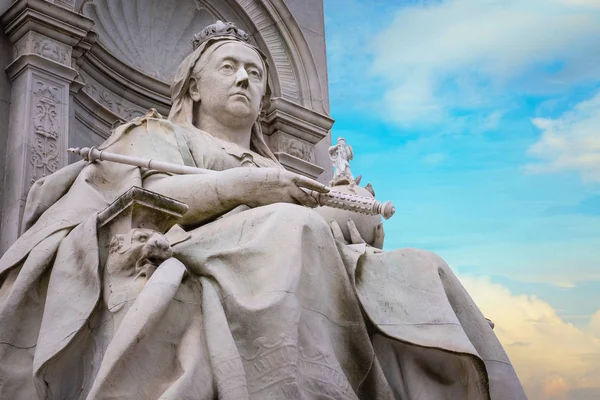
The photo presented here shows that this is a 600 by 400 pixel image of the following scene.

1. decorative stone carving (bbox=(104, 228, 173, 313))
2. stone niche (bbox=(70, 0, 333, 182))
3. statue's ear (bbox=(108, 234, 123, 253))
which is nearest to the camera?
decorative stone carving (bbox=(104, 228, 173, 313))

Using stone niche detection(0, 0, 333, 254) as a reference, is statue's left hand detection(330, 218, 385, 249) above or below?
below

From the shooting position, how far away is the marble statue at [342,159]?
24.0 ft

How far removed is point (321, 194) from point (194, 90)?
6.07ft

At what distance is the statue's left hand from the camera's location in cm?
671

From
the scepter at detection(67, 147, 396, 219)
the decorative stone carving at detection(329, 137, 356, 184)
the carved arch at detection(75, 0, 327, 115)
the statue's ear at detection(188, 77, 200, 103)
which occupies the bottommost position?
the scepter at detection(67, 147, 396, 219)

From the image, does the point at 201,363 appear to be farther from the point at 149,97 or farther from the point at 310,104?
the point at 310,104

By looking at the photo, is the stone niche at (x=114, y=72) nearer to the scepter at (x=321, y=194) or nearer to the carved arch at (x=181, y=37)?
the carved arch at (x=181, y=37)

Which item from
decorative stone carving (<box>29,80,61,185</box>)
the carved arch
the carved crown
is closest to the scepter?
decorative stone carving (<box>29,80,61,185</box>)

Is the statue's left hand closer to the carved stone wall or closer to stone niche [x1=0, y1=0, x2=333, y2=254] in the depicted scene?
stone niche [x1=0, y1=0, x2=333, y2=254]

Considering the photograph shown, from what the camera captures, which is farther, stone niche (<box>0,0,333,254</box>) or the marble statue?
stone niche (<box>0,0,333,254</box>)

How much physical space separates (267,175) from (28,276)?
1.38m

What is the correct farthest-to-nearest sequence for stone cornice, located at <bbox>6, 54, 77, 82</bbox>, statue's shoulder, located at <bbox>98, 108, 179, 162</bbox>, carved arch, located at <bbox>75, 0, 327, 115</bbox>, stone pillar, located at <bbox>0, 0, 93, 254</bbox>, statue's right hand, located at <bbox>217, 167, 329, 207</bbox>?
carved arch, located at <bbox>75, 0, 327, 115</bbox> < stone cornice, located at <bbox>6, 54, 77, 82</bbox> < stone pillar, located at <bbox>0, 0, 93, 254</bbox> < statue's shoulder, located at <bbox>98, 108, 179, 162</bbox> < statue's right hand, located at <bbox>217, 167, 329, 207</bbox>

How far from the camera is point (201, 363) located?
4918mm

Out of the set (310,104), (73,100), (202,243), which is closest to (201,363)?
(202,243)
